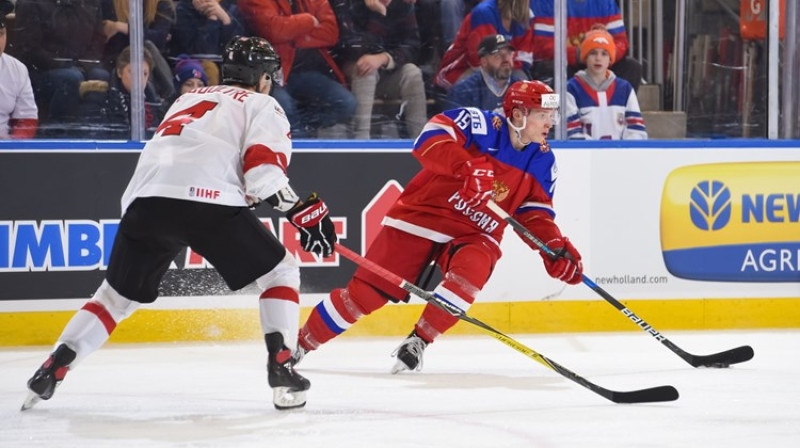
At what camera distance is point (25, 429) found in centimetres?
290

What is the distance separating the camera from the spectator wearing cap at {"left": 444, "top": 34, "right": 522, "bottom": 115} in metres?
4.96

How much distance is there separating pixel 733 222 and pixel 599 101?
0.79 meters

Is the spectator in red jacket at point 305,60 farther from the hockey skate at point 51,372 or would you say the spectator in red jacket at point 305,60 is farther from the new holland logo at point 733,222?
the hockey skate at point 51,372

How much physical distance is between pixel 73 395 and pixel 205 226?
80 cm

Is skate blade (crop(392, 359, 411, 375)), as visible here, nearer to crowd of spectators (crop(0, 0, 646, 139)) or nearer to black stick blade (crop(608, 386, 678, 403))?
black stick blade (crop(608, 386, 678, 403))

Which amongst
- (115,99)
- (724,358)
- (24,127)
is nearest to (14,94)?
(24,127)

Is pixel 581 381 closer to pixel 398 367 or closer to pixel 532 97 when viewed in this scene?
pixel 398 367

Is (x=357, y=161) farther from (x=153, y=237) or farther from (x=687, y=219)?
(x=153, y=237)

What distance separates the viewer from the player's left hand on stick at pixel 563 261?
388 cm

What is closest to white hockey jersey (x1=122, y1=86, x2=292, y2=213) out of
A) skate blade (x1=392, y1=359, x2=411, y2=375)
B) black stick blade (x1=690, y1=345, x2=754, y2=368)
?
skate blade (x1=392, y1=359, x2=411, y2=375)

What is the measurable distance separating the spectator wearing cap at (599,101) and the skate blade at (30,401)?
2.68 metres

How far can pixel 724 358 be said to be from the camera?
4008mm

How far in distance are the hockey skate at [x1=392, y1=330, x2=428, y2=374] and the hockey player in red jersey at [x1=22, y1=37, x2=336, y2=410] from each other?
81cm

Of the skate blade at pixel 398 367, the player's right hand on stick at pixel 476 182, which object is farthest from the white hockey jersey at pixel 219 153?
the skate blade at pixel 398 367
